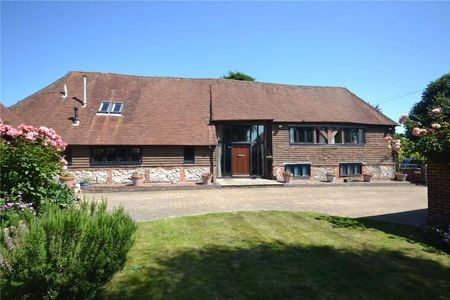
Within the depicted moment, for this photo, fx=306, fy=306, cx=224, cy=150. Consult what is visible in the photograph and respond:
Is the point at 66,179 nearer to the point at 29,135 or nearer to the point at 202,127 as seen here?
the point at 29,135

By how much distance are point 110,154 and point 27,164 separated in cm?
1405

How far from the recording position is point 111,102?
2222 centimetres

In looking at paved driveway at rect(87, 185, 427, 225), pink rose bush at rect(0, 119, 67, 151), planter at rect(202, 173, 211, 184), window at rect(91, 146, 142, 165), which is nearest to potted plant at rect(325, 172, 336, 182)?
paved driveway at rect(87, 185, 427, 225)

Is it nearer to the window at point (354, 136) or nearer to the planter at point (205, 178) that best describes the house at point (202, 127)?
the window at point (354, 136)

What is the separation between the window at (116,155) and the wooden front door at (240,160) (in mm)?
6796

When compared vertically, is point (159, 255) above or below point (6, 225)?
below

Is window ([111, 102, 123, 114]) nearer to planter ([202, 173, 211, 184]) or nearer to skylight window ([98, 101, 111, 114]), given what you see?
skylight window ([98, 101, 111, 114])

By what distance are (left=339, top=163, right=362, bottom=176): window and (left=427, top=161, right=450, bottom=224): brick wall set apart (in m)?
16.7

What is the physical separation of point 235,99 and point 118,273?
67.4 feet

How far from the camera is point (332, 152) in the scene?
24.1m

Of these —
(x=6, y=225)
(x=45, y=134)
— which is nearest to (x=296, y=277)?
(x=6, y=225)

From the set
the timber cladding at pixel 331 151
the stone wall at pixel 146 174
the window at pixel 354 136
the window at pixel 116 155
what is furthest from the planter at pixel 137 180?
the window at pixel 354 136

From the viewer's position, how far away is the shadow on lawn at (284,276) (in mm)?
4520

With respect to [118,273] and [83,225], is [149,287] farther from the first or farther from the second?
[83,225]
